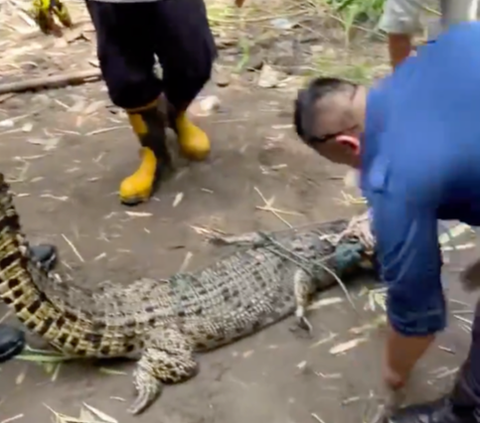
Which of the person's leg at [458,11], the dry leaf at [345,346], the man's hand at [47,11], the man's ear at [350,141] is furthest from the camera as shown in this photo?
the man's hand at [47,11]

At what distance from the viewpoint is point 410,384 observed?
224 centimetres

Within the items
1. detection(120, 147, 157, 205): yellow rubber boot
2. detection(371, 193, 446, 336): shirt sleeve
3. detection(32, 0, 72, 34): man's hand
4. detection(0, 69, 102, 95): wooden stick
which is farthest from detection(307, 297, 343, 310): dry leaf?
detection(0, 69, 102, 95): wooden stick

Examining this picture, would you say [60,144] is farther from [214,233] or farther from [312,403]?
[312,403]

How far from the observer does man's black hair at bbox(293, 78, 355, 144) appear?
1.72 meters

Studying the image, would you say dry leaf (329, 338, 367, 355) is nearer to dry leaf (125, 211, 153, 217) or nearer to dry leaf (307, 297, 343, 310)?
dry leaf (307, 297, 343, 310)

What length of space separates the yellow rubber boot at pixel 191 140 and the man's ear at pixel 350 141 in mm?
1589

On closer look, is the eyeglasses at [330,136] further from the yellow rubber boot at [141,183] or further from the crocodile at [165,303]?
the yellow rubber boot at [141,183]

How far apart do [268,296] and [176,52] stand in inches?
34.8

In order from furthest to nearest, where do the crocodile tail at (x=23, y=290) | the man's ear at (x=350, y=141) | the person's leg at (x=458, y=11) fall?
the person's leg at (x=458, y=11) < the crocodile tail at (x=23, y=290) < the man's ear at (x=350, y=141)

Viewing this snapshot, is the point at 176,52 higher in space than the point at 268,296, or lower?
higher

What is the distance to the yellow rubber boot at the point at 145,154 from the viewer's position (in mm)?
3076

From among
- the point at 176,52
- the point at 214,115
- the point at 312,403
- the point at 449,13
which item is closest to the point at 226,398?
the point at 312,403

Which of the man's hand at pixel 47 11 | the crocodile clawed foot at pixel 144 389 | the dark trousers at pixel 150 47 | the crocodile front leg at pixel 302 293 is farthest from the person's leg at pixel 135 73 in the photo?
the crocodile clawed foot at pixel 144 389

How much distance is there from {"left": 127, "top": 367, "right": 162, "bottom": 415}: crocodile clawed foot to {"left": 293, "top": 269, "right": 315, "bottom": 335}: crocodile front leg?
1.50ft
